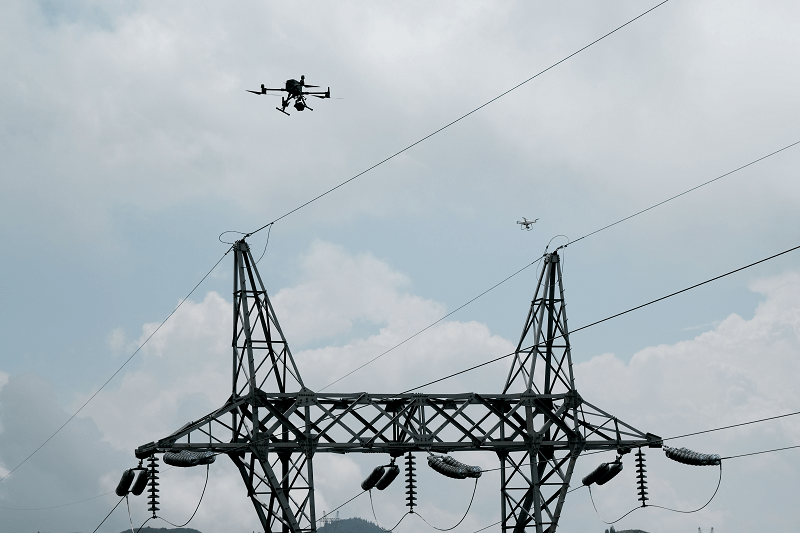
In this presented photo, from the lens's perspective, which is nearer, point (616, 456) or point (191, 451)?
point (191, 451)

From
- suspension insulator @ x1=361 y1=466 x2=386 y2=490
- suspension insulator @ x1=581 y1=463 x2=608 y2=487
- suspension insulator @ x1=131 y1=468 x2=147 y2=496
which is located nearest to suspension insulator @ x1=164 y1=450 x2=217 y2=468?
suspension insulator @ x1=131 y1=468 x2=147 y2=496

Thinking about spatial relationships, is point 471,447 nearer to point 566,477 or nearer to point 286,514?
point 566,477

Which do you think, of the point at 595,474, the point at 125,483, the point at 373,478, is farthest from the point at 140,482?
the point at 595,474

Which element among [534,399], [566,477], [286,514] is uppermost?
[534,399]

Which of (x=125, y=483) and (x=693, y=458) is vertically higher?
(x=693, y=458)

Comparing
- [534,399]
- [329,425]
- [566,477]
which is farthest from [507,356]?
[329,425]

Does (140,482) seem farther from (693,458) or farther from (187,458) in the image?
(693,458)
